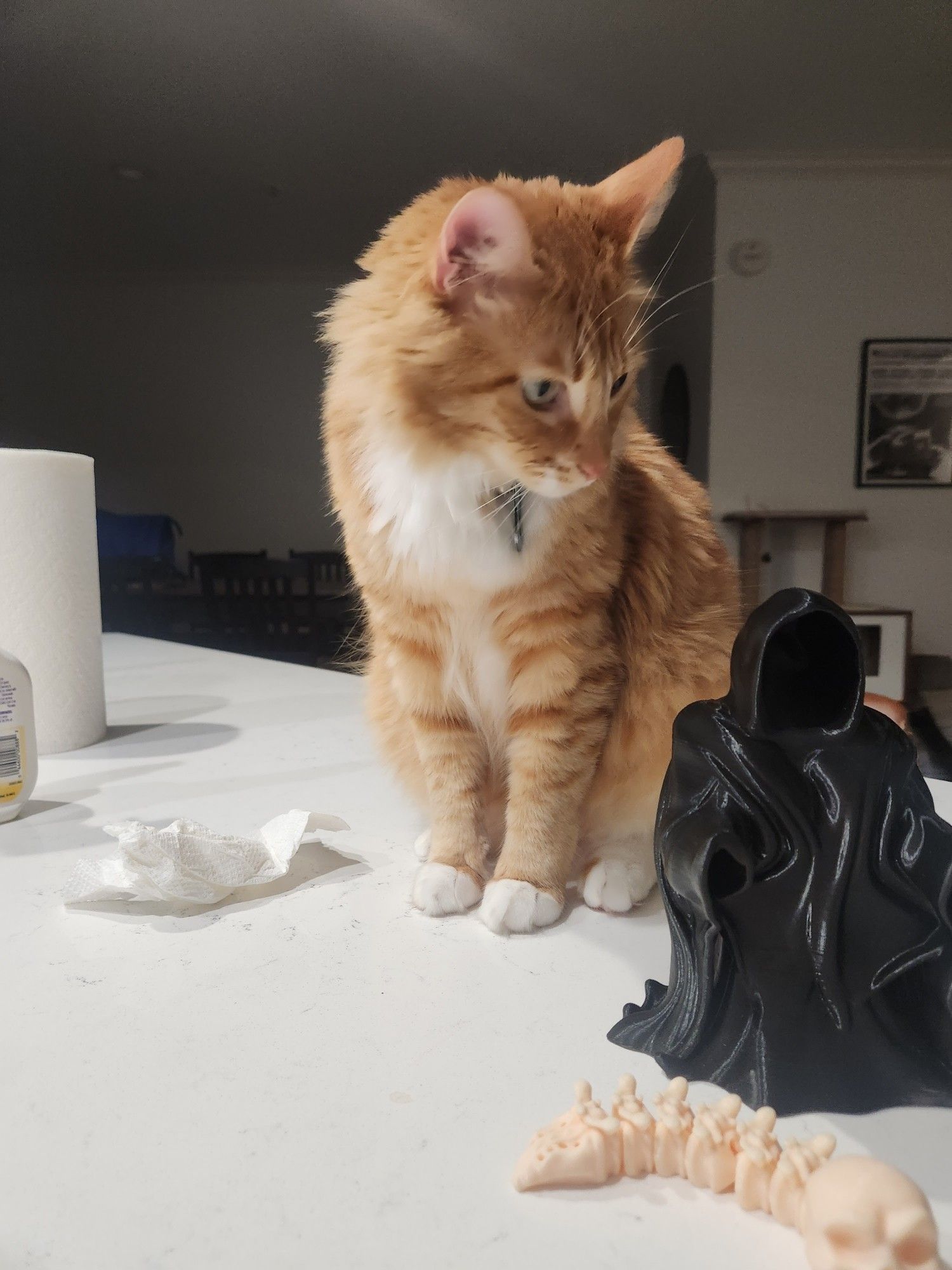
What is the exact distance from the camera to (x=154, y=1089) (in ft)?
1.41

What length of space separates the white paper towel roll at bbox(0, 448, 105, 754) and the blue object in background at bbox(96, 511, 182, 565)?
2703 mm

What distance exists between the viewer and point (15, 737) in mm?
801

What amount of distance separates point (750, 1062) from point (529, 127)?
2.53m

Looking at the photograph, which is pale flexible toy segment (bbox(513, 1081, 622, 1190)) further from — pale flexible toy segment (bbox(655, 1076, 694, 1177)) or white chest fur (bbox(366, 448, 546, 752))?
white chest fur (bbox(366, 448, 546, 752))

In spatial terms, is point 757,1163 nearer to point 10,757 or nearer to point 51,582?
point 10,757

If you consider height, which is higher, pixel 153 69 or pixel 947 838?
pixel 153 69

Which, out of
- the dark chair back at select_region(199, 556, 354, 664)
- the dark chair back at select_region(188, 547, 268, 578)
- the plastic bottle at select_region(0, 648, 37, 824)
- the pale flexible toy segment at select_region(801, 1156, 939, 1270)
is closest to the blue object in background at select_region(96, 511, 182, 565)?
the dark chair back at select_region(188, 547, 268, 578)

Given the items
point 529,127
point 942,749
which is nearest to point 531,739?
point 942,749

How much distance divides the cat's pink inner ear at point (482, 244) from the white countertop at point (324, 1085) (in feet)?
1.59

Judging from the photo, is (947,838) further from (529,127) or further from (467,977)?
(529,127)

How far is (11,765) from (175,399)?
372 cm

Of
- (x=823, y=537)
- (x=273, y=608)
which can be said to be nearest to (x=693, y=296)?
(x=823, y=537)

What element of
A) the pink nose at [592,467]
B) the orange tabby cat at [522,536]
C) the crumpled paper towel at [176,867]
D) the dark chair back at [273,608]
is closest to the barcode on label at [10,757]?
the crumpled paper towel at [176,867]

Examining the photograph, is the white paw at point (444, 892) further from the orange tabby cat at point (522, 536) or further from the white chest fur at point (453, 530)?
the white chest fur at point (453, 530)
